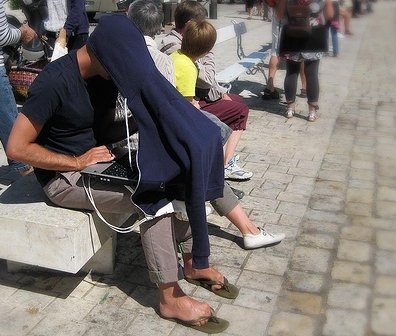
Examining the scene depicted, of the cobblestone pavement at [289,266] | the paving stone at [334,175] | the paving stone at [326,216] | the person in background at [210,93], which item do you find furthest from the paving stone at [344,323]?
the paving stone at [334,175]

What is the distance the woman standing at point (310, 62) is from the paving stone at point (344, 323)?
12.4 ft

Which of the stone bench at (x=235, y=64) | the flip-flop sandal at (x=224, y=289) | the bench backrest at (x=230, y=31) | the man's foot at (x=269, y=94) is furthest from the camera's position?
the bench backrest at (x=230, y=31)

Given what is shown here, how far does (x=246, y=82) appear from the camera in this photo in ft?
28.2

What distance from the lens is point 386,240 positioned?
3811mm

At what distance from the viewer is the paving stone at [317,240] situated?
371 cm

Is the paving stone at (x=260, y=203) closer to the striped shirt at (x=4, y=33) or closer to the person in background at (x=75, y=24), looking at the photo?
the striped shirt at (x=4, y=33)

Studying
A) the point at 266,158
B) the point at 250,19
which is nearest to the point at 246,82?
the point at 266,158

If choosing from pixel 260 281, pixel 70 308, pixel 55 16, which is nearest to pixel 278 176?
pixel 260 281

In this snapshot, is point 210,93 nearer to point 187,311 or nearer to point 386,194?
point 386,194

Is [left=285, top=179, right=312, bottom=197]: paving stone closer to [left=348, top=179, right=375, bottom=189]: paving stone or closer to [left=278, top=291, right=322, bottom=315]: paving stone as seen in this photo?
[left=348, top=179, right=375, bottom=189]: paving stone

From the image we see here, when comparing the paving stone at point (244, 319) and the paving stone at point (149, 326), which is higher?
the paving stone at point (149, 326)

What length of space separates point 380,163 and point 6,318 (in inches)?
141

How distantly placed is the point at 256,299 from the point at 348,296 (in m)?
0.51

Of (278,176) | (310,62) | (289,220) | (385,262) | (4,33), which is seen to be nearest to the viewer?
(385,262)
